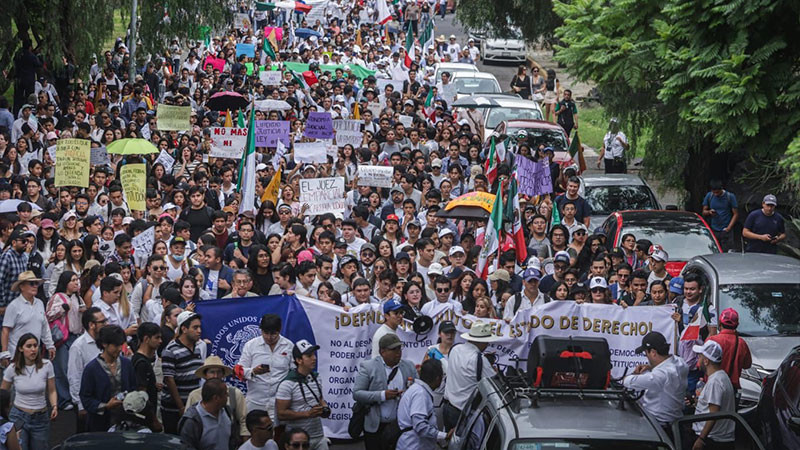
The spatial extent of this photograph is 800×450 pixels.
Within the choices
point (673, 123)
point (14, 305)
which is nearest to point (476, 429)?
point (14, 305)

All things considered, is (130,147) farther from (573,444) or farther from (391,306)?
(573,444)

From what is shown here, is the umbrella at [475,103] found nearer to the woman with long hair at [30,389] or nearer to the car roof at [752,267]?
the car roof at [752,267]

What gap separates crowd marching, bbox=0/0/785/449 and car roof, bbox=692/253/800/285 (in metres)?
0.60

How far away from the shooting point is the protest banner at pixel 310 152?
1942 cm

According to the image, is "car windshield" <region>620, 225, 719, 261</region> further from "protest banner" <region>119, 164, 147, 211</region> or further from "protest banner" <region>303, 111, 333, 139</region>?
"protest banner" <region>119, 164, 147, 211</region>

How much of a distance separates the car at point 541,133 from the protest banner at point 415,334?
12295 mm

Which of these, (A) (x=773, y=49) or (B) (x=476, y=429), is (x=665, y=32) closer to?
(A) (x=773, y=49)

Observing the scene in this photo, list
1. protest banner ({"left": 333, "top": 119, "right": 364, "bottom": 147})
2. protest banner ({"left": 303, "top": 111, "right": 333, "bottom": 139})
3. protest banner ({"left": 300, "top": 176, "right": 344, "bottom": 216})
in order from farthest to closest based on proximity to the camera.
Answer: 1. protest banner ({"left": 303, "top": 111, "right": 333, "bottom": 139})
2. protest banner ({"left": 333, "top": 119, "right": 364, "bottom": 147})
3. protest banner ({"left": 300, "top": 176, "right": 344, "bottom": 216})

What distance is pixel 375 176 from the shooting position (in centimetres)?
1847

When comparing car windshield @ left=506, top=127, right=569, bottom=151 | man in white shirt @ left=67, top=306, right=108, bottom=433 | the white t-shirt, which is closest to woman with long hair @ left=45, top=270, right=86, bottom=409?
man in white shirt @ left=67, top=306, right=108, bottom=433

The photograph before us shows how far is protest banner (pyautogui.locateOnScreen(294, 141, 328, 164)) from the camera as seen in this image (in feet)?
63.7

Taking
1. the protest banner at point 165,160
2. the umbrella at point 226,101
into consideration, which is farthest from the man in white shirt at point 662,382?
the umbrella at point 226,101

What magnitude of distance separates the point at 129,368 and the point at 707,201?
36.4ft

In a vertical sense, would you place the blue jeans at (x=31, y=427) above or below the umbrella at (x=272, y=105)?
below
